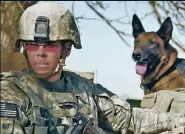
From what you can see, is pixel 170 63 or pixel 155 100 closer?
pixel 155 100

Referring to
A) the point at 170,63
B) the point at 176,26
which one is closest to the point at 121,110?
the point at 170,63

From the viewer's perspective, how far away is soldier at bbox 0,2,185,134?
369 centimetres

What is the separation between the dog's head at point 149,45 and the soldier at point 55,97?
2464mm

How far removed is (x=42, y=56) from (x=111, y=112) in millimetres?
578

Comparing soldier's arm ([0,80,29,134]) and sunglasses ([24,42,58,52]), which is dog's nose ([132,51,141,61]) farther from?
soldier's arm ([0,80,29,134])

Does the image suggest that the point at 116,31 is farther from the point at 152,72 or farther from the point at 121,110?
the point at 121,110

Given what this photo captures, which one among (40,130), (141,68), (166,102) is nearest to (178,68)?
(141,68)

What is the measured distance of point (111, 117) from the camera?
166 inches

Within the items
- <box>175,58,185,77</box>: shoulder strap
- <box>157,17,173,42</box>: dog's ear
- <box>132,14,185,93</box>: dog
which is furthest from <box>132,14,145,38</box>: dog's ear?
<box>175,58,185,77</box>: shoulder strap

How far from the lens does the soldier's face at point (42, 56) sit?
3908 millimetres

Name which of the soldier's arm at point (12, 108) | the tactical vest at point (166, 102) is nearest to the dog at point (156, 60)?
the tactical vest at point (166, 102)

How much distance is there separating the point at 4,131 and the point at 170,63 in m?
3.17

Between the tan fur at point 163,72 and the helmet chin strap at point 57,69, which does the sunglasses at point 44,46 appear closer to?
the helmet chin strap at point 57,69

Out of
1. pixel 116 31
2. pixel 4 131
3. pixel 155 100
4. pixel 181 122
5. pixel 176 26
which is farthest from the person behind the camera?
pixel 116 31
